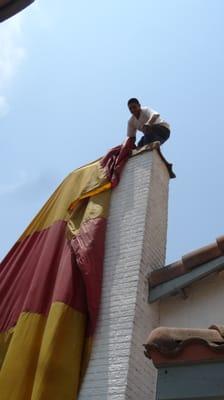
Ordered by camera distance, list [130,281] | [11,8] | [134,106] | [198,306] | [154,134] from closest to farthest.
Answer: [11,8]
[198,306]
[130,281]
[154,134]
[134,106]

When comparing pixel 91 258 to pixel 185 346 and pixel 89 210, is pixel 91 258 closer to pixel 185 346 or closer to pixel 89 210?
pixel 89 210

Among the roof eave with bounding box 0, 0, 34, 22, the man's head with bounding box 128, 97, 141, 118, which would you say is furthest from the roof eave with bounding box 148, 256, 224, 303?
the roof eave with bounding box 0, 0, 34, 22

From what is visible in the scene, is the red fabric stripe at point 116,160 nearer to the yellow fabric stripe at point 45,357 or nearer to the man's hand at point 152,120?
the man's hand at point 152,120

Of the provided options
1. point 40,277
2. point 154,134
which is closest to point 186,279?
point 40,277

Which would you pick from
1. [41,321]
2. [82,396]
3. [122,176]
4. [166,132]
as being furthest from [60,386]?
[166,132]

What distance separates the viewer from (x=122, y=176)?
19.5 ft

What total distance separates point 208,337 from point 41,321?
89.5 inches

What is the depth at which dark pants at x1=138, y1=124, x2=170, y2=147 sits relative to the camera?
6.25 metres

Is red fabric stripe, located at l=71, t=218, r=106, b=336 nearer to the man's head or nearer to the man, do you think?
the man

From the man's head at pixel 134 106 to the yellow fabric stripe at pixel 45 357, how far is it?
281 centimetres

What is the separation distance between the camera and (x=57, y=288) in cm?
502

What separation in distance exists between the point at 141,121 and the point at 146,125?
0.26m

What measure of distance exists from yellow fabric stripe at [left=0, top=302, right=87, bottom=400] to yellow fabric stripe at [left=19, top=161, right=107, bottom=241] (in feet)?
4.23

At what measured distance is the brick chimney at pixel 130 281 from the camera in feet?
14.5
